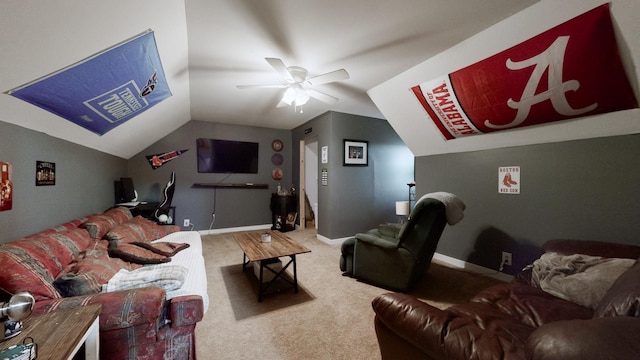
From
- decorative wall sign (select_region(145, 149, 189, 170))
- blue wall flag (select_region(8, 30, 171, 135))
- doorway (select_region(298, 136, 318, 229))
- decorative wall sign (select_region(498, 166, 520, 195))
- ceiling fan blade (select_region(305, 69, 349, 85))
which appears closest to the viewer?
blue wall flag (select_region(8, 30, 171, 135))

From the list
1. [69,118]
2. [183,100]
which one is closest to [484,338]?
[69,118]

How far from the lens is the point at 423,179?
3584 millimetres

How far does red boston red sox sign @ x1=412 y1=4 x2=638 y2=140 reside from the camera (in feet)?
5.13

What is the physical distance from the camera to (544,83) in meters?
1.88

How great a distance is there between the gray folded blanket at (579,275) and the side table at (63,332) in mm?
2514

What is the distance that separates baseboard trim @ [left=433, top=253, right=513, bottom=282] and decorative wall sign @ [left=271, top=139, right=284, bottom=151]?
4071mm

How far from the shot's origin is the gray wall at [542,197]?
190cm

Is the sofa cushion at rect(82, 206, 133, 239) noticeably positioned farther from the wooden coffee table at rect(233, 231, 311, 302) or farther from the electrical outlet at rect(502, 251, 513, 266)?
the electrical outlet at rect(502, 251, 513, 266)

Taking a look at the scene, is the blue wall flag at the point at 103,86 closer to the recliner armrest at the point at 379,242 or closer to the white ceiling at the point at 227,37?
the white ceiling at the point at 227,37

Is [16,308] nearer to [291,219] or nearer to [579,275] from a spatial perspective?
[579,275]

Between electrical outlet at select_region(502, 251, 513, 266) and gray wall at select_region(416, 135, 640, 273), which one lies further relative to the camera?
electrical outlet at select_region(502, 251, 513, 266)

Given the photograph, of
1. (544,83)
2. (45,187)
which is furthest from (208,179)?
(544,83)

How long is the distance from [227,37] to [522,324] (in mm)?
2922

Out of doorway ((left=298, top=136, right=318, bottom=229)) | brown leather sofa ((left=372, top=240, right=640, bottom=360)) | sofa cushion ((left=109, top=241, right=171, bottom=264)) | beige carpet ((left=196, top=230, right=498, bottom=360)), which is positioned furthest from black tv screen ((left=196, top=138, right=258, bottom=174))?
brown leather sofa ((left=372, top=240, right=640, bottom=360))
